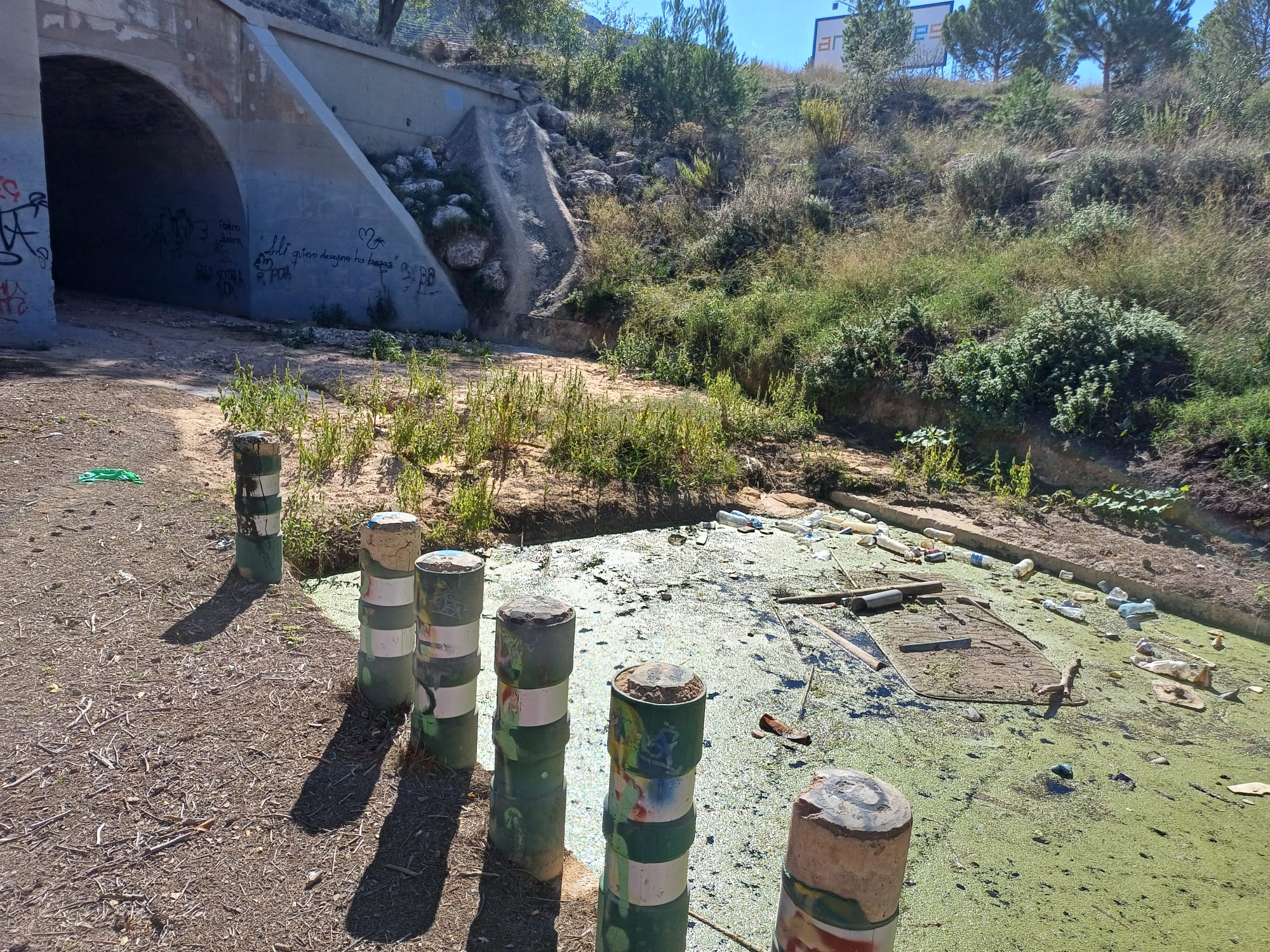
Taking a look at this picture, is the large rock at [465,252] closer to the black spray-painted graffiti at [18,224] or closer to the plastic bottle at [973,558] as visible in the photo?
the black spray-painted graffiti at [18,224]

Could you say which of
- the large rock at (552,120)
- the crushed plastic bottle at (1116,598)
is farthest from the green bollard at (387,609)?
the large rock at (552,120)

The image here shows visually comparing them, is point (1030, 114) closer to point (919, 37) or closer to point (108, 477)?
point (108, 477)

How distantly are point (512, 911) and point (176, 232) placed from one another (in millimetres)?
16943

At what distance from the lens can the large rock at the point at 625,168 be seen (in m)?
18.8

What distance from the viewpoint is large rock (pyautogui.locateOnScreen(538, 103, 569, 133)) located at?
19766mm

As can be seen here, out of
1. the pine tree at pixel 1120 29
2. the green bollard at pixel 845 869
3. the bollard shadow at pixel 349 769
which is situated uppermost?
the pine tree at pixel 1120 29

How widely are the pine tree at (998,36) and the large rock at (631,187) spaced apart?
16.4 meters

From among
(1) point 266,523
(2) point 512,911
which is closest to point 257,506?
(1) point 266,523

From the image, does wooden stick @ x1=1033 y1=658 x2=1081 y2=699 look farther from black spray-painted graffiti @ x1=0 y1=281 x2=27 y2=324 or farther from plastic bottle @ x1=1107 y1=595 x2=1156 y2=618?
black spray-painted graffiti @ x1=0 y1=281 x2=27 y2=324

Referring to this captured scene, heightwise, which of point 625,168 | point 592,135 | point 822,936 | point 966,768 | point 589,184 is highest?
point 592,135

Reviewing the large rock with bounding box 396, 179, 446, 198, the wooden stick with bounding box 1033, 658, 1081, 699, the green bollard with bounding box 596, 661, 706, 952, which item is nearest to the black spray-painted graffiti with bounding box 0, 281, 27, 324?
the large rock with bounding box 396, 179, 446, 198

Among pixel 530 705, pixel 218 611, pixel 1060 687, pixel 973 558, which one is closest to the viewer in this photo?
pixel 530 705

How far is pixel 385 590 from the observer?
10.7 feet

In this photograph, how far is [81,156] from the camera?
1659cm
